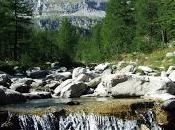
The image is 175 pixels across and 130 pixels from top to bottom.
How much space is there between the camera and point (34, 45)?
84.0 metres

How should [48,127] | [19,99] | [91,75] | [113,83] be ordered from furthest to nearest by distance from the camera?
[91,75] → [113,83] → [19,99] → [48,127]

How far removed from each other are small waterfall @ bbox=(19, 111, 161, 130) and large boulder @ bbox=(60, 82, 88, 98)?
7369 millimetres

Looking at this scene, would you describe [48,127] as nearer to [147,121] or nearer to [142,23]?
[147,121]

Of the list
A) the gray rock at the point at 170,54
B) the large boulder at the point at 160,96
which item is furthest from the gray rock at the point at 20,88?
the gray rock at the point at 170,54

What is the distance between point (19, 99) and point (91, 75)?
10255mm

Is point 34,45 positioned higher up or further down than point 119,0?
Answer: further down

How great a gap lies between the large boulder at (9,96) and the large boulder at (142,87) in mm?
6316

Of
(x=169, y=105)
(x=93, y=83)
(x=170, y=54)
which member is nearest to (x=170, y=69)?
(x=170, y=54)

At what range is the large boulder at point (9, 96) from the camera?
90.5 feet

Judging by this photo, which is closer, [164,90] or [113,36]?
[164,90]

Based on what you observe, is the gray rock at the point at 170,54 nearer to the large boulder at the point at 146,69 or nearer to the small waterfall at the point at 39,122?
the large boulder at the point at 146,69

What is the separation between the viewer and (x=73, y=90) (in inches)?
1243

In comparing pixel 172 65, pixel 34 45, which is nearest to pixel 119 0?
pixel 34 45

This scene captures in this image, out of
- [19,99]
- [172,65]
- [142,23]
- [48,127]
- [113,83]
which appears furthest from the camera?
[142,23]
